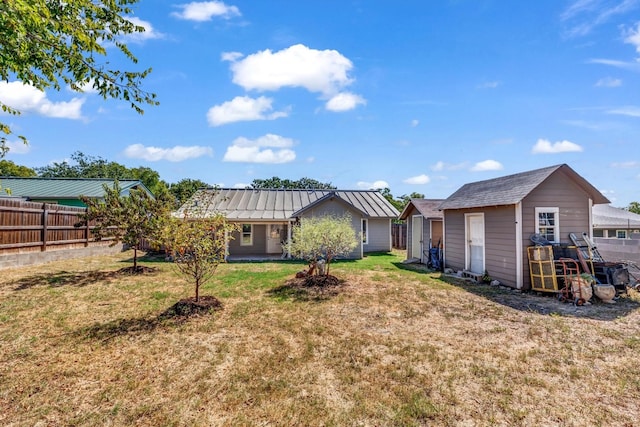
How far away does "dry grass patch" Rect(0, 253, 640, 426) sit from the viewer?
139 inches

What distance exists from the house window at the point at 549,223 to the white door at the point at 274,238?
1279 centimetres

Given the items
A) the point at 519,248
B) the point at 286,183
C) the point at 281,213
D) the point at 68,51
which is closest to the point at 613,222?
the point at 519,248

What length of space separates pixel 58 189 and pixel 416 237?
1002 inches

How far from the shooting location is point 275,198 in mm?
20469

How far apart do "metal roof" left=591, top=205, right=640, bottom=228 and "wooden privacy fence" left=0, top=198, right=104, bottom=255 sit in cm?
3072

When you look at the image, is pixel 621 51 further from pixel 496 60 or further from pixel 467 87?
pixel 467 87

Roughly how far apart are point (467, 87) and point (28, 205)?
17.6 meters

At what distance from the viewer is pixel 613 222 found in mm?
21203

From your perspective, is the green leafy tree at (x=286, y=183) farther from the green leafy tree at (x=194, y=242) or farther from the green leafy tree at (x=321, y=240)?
the green leafy tree at (x=194, y=242)

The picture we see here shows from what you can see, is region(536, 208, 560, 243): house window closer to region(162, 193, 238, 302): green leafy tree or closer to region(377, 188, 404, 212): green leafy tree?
region(162, 193, 238, 302): green leafy tree

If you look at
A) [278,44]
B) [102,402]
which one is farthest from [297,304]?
[278,44]

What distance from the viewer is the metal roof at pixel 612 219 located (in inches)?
823

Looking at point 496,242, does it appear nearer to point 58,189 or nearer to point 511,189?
point 511,189

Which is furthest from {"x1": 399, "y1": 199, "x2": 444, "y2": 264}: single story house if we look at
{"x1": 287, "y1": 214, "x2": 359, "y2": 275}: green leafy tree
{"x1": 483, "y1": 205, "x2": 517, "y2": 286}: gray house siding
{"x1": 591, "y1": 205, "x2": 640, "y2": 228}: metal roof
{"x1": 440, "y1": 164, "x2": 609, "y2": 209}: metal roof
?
{"x1": 591, "y1": 205, "x2": 640, "y2": 228}: metal roof
